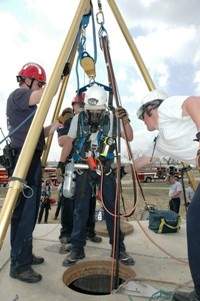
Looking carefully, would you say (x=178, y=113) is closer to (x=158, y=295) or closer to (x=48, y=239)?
(x=158, y=295)

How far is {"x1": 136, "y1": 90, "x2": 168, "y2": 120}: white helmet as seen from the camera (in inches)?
A: 124

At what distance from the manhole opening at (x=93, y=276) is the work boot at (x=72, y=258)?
8 cm

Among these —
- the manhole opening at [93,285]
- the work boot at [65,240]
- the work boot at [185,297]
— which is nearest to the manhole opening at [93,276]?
the manhole opening at [93,285]

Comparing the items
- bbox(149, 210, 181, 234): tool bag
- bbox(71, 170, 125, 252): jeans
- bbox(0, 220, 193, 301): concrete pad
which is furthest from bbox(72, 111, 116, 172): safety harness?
bbox(149, 210, 181, 234): tool bag

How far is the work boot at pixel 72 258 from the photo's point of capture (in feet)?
13.0

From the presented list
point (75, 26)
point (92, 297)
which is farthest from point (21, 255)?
point (75, 26)

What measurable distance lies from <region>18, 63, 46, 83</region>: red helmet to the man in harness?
0.74 metres

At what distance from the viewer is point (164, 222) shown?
18.0 feet

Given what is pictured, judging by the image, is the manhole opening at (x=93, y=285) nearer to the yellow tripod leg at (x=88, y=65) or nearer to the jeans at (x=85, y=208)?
the jeans at (x=85, y=208)

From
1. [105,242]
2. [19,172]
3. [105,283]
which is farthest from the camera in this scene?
[105,242]

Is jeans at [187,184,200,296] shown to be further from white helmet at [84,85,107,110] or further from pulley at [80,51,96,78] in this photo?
pulley at [80,51,96,78]

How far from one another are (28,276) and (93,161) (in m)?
1.63

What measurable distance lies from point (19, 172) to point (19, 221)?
1.35 m

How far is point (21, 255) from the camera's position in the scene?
3490mm
